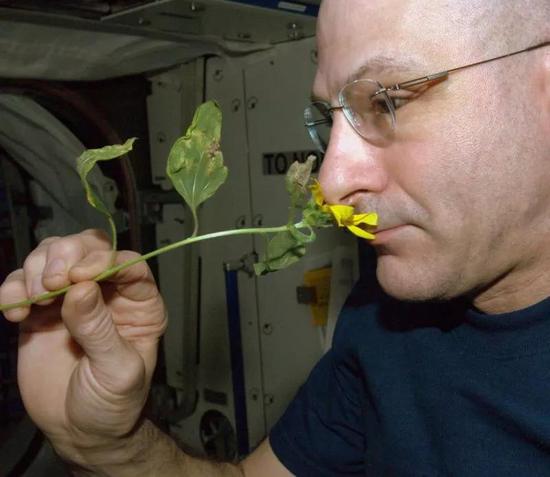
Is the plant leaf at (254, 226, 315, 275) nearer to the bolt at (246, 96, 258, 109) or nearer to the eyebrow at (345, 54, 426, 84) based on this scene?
the eyebrow at (345, 54, 426, 84)

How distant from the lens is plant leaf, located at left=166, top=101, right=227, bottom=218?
822 millimetres

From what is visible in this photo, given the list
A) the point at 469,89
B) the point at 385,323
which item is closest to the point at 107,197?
the point at 385,323

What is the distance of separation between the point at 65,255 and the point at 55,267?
1.2 inches

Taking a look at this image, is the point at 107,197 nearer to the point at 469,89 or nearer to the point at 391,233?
the point at 391,233

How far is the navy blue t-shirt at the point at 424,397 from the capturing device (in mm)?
1056

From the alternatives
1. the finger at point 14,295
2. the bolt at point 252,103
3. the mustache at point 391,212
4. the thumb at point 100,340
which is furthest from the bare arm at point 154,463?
the bolt at point 252,103

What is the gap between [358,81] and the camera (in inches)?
39.3

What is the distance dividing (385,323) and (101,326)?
60 centimetres

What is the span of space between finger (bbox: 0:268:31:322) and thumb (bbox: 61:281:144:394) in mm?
62

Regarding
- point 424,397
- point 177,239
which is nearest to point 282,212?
point 177,239

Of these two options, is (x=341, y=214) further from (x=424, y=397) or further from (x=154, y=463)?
(x=154, y=463)

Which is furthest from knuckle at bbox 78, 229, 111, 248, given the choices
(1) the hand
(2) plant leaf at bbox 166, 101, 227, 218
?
(2) plant leaf at bbox 166, 101, 227, 218

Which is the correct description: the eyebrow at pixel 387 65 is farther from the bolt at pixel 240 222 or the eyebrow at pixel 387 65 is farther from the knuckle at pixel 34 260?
the bolt at pixel 240 222

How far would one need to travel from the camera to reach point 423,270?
1.06 metres
